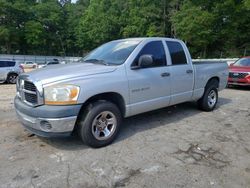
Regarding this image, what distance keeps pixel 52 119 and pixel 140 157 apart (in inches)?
59.5

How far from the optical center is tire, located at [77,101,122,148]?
3.96 metres

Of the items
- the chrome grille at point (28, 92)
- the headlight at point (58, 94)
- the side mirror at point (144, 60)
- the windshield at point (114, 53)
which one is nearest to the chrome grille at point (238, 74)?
the windshield at point (114, 53)

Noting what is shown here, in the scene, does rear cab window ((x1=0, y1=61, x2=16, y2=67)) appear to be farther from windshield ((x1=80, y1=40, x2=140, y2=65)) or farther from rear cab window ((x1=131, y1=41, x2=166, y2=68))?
rear cab window ((x1=131, y1=41, x2=166, y2=68))

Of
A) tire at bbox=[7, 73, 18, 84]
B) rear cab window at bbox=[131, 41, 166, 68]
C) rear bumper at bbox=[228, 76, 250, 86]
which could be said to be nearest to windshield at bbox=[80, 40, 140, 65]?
rear cab window at bbox=[131, 41, 166, 68]

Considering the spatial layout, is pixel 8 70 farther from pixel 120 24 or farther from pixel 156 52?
pixel 120 24

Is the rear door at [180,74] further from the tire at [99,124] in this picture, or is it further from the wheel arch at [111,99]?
the tire at [99,124]

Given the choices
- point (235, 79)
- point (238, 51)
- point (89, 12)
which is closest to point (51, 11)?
point (89, 12)

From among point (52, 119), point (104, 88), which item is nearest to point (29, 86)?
point (52, 119)

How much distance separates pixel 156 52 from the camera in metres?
5.16

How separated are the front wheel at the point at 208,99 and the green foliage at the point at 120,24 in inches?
845

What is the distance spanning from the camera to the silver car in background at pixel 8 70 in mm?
13484

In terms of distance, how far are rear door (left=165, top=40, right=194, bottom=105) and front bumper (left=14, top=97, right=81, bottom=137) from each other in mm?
2467

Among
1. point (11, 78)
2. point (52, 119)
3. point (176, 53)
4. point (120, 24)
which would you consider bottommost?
point (11, 78)

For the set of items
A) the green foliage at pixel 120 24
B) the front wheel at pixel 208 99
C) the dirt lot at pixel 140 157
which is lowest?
the dirt lot at pixel 140 157
